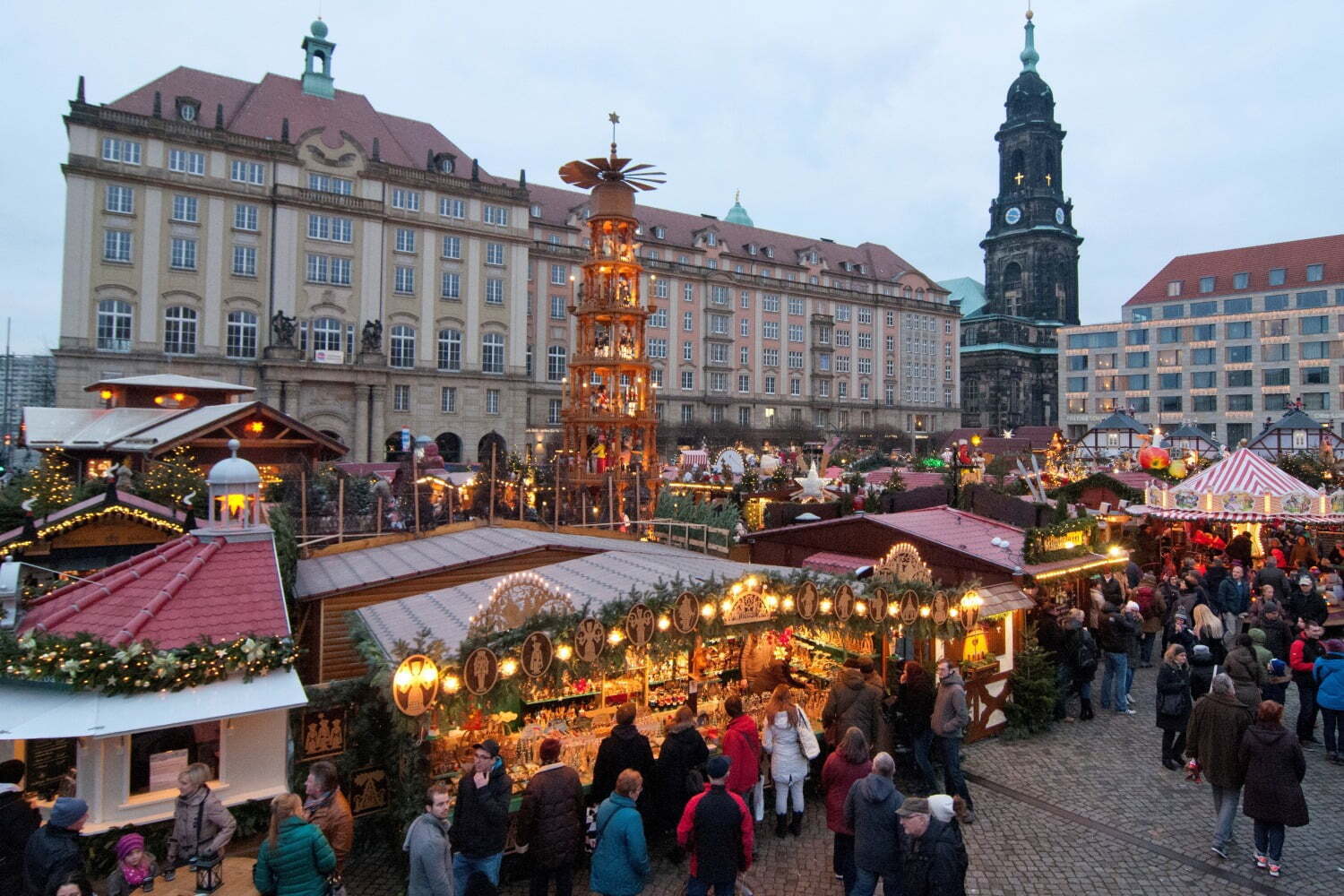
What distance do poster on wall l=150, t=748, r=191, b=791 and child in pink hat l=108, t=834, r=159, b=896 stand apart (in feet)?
2.01

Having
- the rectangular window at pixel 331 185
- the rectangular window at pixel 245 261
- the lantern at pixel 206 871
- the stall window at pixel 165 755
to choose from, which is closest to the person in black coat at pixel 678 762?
the lantern at pixel 206 871

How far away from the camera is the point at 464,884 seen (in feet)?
21.0

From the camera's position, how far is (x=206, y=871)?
6176 millimetres

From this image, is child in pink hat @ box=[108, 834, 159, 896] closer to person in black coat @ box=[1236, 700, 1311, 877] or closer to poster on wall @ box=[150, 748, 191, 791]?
poster on wall @ box=[150, 748, 191, 791]

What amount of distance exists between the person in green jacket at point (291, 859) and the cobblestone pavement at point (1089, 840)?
1793 millimetres

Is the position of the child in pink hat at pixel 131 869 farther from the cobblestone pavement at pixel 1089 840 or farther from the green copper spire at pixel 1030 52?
the green copper spire at pixel 1030 52

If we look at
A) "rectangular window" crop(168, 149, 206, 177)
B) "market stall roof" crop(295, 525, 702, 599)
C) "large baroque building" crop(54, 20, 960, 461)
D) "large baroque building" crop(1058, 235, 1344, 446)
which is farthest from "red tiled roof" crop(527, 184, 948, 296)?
"market stall roof" crop(295, 525, 702, 599)

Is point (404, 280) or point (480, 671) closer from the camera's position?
point (480, 671)

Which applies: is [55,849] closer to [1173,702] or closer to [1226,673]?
[1173,702]

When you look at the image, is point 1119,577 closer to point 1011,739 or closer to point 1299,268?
point 1011,739

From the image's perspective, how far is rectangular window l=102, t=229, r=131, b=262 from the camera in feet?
129

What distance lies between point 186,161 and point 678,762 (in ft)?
150

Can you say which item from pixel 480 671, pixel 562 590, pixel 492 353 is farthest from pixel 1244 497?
pixel 492 353

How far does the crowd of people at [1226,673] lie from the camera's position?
293 inches
